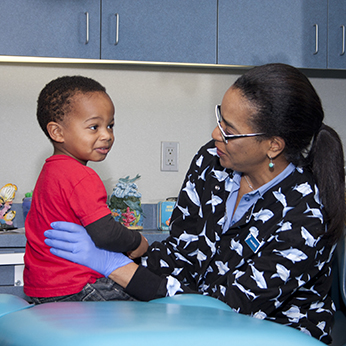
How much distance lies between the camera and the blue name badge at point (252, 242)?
3.82 feet

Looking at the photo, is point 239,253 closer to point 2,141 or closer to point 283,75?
point 283,75

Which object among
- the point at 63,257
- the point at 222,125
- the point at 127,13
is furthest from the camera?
the point at 127,13

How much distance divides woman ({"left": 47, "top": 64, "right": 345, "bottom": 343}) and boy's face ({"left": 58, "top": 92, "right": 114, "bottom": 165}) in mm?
213

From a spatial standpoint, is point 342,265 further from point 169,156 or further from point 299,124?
point 169,156

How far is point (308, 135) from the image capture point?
48.0 inches

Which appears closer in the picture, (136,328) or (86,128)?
(136,328)

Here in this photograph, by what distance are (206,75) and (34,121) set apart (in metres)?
1.03

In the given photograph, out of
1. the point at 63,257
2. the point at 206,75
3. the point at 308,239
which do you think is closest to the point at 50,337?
the point at 63,257

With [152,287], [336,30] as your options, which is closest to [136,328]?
[152,287]

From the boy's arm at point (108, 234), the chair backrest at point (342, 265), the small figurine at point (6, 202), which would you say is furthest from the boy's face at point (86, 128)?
the small figurine at point (6, 202)

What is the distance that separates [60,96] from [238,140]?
0.51 m

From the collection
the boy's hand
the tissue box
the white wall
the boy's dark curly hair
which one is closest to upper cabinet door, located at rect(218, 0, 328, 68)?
the white wall

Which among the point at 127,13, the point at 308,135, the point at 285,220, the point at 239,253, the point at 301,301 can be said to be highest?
the point at 127,13

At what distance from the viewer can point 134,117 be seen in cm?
246
